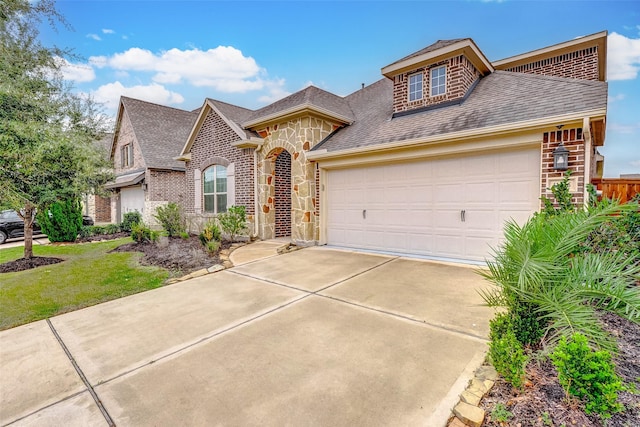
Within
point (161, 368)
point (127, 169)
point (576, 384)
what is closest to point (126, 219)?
point (127, 169)

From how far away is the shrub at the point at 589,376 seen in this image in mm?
1840

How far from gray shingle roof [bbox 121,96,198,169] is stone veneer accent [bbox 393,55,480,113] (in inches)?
532

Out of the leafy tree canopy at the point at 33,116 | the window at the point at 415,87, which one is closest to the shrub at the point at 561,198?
the window at the point at 415,87

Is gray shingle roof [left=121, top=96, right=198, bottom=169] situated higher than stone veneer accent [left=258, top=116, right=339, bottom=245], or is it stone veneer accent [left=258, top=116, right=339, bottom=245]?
gray shingle roof [left=121, top=96, right=198, bottom=169]

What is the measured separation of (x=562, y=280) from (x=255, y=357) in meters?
3.01

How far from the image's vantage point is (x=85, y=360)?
10.3ft

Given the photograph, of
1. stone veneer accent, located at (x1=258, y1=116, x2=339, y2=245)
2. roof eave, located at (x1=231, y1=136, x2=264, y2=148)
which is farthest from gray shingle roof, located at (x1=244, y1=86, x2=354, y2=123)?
roof eave, located at (x1=231, y1=136, x2=264, y2=148)

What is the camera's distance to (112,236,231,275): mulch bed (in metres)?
7.04

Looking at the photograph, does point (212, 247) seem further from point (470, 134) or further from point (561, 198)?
point (561, 198)

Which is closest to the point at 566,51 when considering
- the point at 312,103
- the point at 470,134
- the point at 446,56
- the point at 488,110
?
the point at 446,56

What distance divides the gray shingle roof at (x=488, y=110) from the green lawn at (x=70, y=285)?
5.99 metres

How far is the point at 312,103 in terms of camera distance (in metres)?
8.99

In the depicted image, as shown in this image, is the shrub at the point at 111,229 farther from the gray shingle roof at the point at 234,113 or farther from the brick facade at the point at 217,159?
the gray shingle roof at the point at 234,113

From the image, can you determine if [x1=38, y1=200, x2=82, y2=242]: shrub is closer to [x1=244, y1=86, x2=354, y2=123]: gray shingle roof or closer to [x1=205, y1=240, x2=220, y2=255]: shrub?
[x1=205, y1=240, x2=220, y2=255]: shrub
